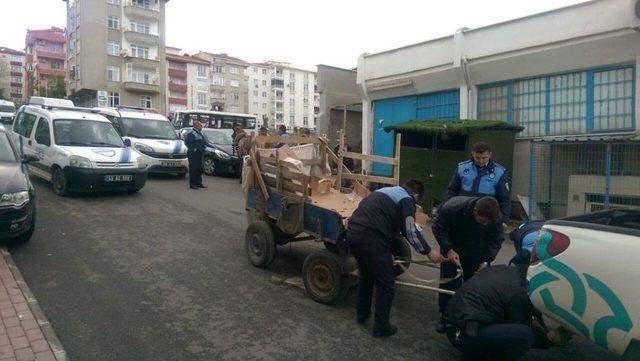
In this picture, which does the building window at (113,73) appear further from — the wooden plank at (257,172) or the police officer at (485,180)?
the police officer at (485,180)

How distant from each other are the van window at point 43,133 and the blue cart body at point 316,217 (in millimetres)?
6497

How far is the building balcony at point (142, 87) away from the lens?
50.3 meters

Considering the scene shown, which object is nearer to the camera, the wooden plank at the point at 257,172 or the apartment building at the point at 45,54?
the wooden plank at the point at 257,172

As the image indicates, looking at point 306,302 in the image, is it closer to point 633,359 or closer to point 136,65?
point 633,359

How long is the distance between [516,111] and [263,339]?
9.84 meters

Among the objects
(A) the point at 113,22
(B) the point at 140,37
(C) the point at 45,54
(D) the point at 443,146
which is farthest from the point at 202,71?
(D) the point at 443,146

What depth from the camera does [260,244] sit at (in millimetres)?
5953

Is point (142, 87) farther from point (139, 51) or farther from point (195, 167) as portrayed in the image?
point (195, 167)

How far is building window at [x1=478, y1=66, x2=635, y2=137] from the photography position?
995 cm

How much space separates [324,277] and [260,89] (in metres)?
93.1

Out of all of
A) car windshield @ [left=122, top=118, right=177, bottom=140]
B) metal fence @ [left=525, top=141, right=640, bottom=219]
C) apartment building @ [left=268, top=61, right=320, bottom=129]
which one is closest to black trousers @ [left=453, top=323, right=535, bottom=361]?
metal fence @ [left=525, top=141, right=640, bottom=219]

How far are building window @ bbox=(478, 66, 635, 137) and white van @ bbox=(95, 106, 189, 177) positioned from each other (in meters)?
8.16

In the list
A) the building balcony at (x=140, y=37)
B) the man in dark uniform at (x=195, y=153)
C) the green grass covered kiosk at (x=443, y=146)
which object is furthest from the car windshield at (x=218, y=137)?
the building balcony at (x=140, y=37)

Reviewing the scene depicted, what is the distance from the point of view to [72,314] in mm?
4457
